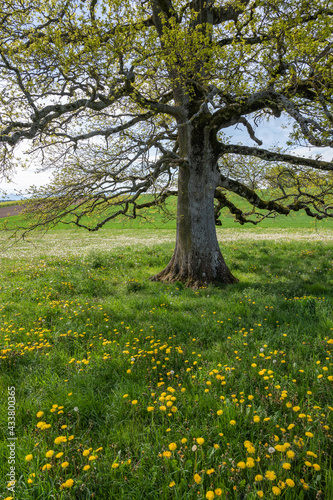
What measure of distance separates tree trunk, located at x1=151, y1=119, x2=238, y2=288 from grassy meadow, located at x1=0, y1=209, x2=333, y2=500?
166cm

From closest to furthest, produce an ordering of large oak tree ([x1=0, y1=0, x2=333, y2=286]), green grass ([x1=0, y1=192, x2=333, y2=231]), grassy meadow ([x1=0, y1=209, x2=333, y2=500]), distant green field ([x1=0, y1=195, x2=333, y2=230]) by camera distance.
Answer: grassy meadow ([x1=0, y1=209, x2=333, y2=500]) < large oak tree ([x1=0, y1=0, x2=333, y2=286]) < distant green field ([x1=0, y1=195, x2=333, y2=230]) < green grass ([x1=0, y1=192, x2=333, y2=231])

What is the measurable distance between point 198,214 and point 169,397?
666cm

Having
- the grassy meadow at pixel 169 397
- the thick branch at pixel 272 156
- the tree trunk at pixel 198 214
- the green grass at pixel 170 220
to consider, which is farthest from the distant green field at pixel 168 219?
the grassy meadow at pixel 169 397

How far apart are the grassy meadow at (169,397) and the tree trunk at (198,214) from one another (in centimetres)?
166

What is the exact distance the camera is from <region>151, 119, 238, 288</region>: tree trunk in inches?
342

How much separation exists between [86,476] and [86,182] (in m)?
7.38

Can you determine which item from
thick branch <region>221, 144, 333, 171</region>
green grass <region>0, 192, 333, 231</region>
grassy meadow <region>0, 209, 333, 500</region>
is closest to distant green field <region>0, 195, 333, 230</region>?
green grass <region>0, 192, 333, 231</region>

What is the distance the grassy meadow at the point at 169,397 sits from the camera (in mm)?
2150

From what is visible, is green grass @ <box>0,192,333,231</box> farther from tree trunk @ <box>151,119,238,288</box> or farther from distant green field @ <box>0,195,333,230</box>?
tree trunk @ <box>151,119,238,288</box>

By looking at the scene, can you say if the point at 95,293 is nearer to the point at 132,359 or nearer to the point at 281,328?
the point at 132,359

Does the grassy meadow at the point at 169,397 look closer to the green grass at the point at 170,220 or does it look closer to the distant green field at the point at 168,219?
the distant green field at the point at 168,219

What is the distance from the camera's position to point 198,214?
877 cm

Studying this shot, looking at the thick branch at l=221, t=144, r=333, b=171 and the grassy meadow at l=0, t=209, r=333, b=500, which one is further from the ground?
the thick branch at l=221, t=144, r=333, b=171

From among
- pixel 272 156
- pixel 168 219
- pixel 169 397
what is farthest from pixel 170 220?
pixel 169 397
